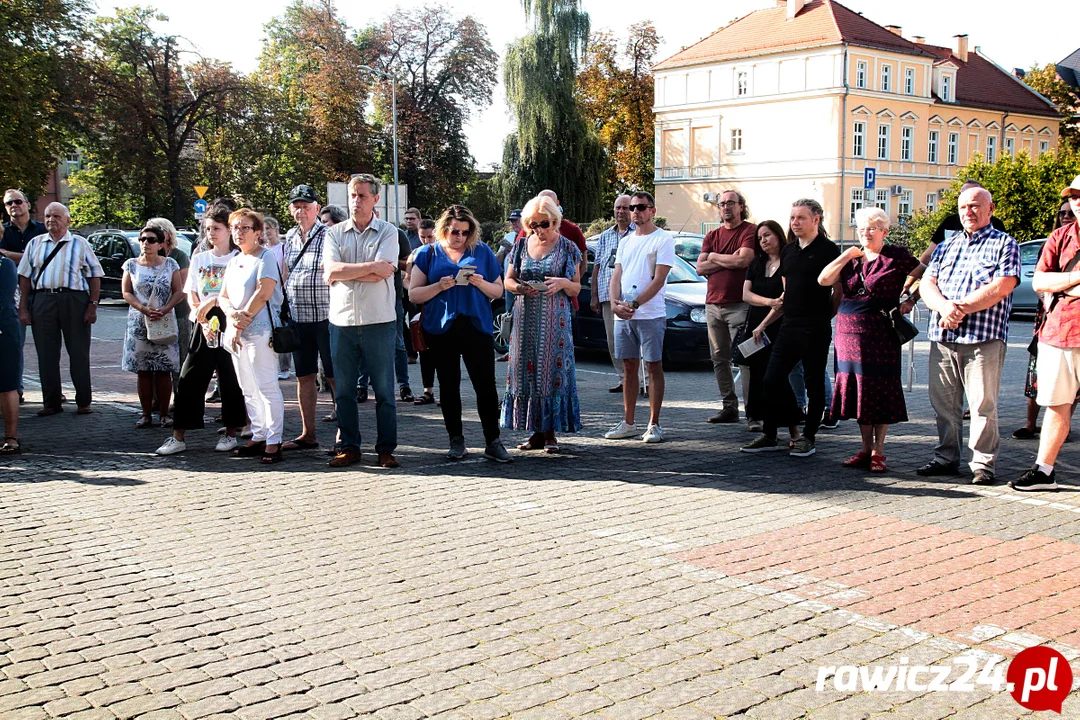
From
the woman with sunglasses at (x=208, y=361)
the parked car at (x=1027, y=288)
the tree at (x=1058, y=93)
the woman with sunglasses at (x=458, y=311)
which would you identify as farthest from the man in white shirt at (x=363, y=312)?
the tree at (x=1058, y=93)

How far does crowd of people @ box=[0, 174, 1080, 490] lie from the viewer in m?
7.30

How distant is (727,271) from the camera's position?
32.7 ft

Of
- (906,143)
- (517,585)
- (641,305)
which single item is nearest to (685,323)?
(641,305)

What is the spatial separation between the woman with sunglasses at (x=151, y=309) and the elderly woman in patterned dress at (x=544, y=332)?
136 inches

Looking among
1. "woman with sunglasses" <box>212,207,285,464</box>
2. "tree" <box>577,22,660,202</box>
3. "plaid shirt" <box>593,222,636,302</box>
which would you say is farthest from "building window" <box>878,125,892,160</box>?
"woman with sunglasses" <box>212,207,285,464</box>

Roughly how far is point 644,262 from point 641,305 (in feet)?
1.24

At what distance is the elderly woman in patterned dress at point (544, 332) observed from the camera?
27.6ft

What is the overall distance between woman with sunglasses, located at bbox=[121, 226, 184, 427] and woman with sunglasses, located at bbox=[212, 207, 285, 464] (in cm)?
173

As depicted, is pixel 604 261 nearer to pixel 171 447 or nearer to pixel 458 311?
pixel 458 311

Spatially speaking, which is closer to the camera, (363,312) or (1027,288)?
(363,312)

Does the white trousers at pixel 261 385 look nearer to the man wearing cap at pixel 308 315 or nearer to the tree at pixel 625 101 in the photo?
the man wearing cap at pixel 308 315

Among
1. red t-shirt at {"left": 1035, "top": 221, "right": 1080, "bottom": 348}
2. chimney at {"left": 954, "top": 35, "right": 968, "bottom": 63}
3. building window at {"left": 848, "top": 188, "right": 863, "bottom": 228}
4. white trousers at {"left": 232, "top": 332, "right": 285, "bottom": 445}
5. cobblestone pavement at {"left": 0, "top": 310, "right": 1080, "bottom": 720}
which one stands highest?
chimney at {"left": 954, "top": 35, "right": 968, "bottom": 63}

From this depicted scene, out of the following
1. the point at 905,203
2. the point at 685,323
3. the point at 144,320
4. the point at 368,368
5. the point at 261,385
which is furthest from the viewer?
the point at 905,203

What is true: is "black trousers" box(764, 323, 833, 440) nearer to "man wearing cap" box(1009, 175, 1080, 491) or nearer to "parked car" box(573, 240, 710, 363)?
"man wearing cap" box(1009, 175, 1080, 491)
